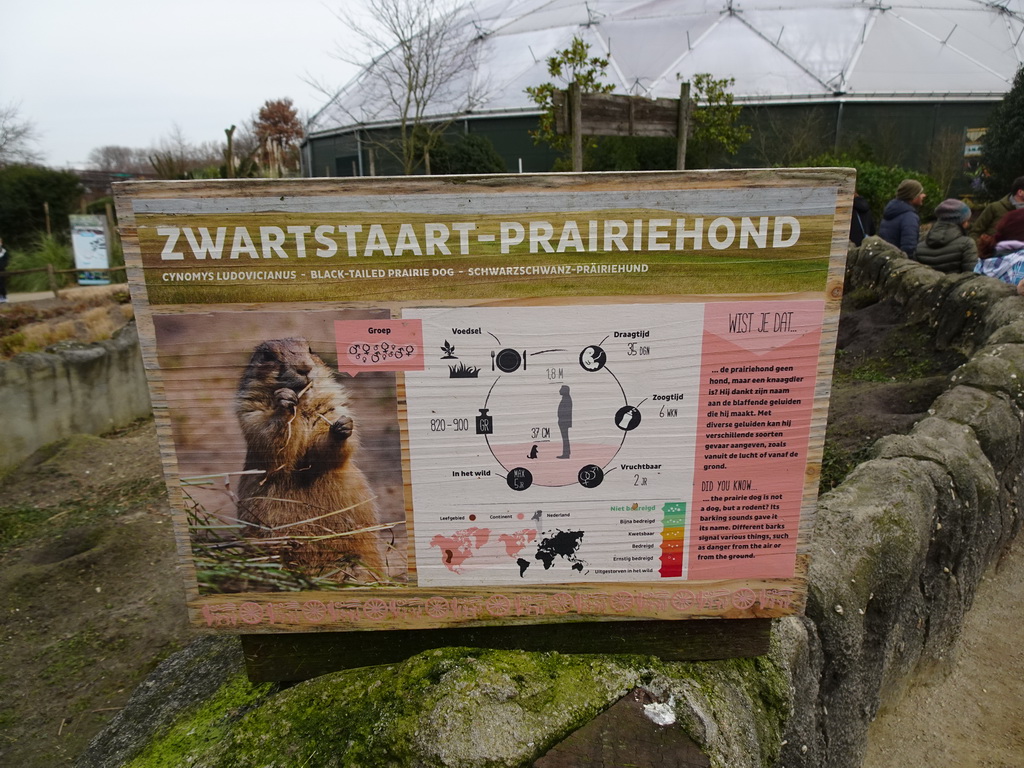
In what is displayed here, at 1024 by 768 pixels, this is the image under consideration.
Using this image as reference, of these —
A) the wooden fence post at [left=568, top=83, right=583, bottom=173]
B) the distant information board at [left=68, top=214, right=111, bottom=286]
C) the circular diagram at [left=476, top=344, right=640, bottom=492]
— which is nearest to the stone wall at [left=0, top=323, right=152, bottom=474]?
the wooden fence post at [left=568, top=83, right=583, bottom=173]

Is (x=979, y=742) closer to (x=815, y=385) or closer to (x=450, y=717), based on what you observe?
(x=815, y=385)

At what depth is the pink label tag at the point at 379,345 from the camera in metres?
1.57

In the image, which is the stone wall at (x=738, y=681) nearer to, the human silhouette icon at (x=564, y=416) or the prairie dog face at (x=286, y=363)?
the human silhouette icon at (x=564, y=416)

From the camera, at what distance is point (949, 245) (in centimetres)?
755

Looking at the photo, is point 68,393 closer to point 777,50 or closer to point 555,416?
point 555,416

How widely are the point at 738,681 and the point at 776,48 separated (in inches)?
1136

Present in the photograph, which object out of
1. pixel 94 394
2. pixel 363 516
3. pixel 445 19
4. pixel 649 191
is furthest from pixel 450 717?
pixel 445 19

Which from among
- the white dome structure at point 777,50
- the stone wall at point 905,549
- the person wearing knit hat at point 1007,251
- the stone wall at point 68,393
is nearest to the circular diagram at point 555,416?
the stone wall at point 905,549

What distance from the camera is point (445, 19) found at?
19469mm

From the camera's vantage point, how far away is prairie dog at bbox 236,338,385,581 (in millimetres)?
1598

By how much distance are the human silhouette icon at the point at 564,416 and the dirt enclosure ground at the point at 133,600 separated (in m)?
2.26

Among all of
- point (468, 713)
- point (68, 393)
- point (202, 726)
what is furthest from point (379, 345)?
point (68, 393)

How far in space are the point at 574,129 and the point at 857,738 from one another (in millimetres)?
4610

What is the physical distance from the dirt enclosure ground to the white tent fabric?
19.8 metres
